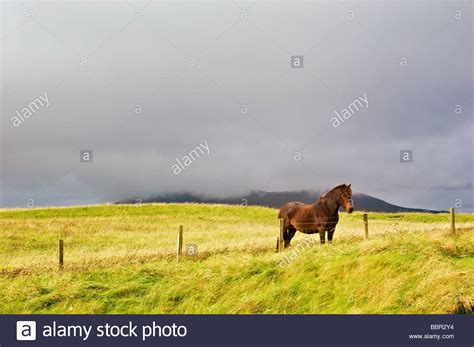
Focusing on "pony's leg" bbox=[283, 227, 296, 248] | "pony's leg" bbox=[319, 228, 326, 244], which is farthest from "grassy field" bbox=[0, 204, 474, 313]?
"pony's leg" bbox=[283, 227, 296, 248]

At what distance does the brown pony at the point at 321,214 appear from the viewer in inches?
780

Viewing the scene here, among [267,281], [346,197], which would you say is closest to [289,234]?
[346,197]

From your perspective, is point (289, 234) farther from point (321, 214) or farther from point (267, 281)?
point (267, 281)

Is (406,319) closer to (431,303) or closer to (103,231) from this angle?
(431,303)

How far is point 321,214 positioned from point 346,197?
147cm

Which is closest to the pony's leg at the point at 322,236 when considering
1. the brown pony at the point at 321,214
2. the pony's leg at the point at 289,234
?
the brown pony at the point at 321,214

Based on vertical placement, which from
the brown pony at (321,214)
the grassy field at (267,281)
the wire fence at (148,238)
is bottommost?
the grassy field at (267,281)

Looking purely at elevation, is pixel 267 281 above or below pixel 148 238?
below

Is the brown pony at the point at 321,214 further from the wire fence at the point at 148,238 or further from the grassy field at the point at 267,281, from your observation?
the grassy field at the point at 267,281

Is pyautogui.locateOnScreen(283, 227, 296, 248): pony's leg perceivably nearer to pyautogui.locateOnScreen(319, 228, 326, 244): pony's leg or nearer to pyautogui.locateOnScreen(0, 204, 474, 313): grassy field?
pyautogui.locateOnScreen(0, 204, 474, 313): grassy field

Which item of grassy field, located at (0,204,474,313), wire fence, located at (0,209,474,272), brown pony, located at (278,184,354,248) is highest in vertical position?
brown pony, located at (278,184,354,248)

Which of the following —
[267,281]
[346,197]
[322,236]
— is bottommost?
[267,281]

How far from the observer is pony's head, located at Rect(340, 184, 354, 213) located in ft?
62.8

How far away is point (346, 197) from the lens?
1947cm
